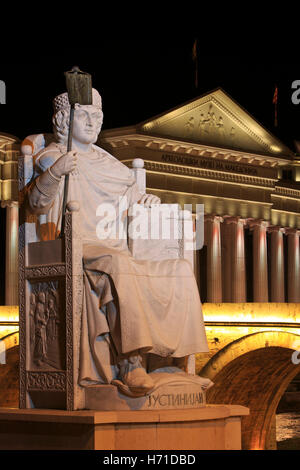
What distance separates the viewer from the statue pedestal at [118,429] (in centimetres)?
1139

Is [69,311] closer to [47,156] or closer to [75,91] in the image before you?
[47,156]

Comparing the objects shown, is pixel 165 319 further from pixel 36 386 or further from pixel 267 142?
pixel 267 142

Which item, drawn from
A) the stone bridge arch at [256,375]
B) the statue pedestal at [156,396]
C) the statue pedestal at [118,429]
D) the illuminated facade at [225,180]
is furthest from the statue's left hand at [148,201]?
the illuminated facade at [225,180]

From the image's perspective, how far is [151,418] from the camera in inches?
453

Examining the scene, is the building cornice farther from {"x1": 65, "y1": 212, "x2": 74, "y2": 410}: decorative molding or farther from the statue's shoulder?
{"x1": 65, "y1": 212, "x2": 74, "y2": 410}: decorative molding

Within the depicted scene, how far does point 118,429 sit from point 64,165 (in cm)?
281

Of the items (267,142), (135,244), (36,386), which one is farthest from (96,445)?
(267,142)

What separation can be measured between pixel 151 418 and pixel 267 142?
45.6 m

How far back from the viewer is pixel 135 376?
11.8 meters

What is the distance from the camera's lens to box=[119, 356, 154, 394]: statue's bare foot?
11742 mm

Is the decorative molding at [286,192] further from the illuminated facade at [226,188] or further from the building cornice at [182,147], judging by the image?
the building cornice at [182,147]

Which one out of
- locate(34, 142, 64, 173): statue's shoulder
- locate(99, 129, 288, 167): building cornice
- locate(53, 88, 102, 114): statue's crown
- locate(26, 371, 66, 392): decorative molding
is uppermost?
locate(99, 129, 288, 167): building cornice

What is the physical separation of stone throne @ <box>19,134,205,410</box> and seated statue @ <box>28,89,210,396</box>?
0.09m

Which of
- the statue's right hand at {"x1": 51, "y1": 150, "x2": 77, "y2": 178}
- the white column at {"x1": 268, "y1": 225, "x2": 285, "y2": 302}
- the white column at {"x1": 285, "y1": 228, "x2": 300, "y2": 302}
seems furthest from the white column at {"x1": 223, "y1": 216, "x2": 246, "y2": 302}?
the statue's right hand at {"x1": 51, "y1": 150, "x2": 77, "y2": 178}
